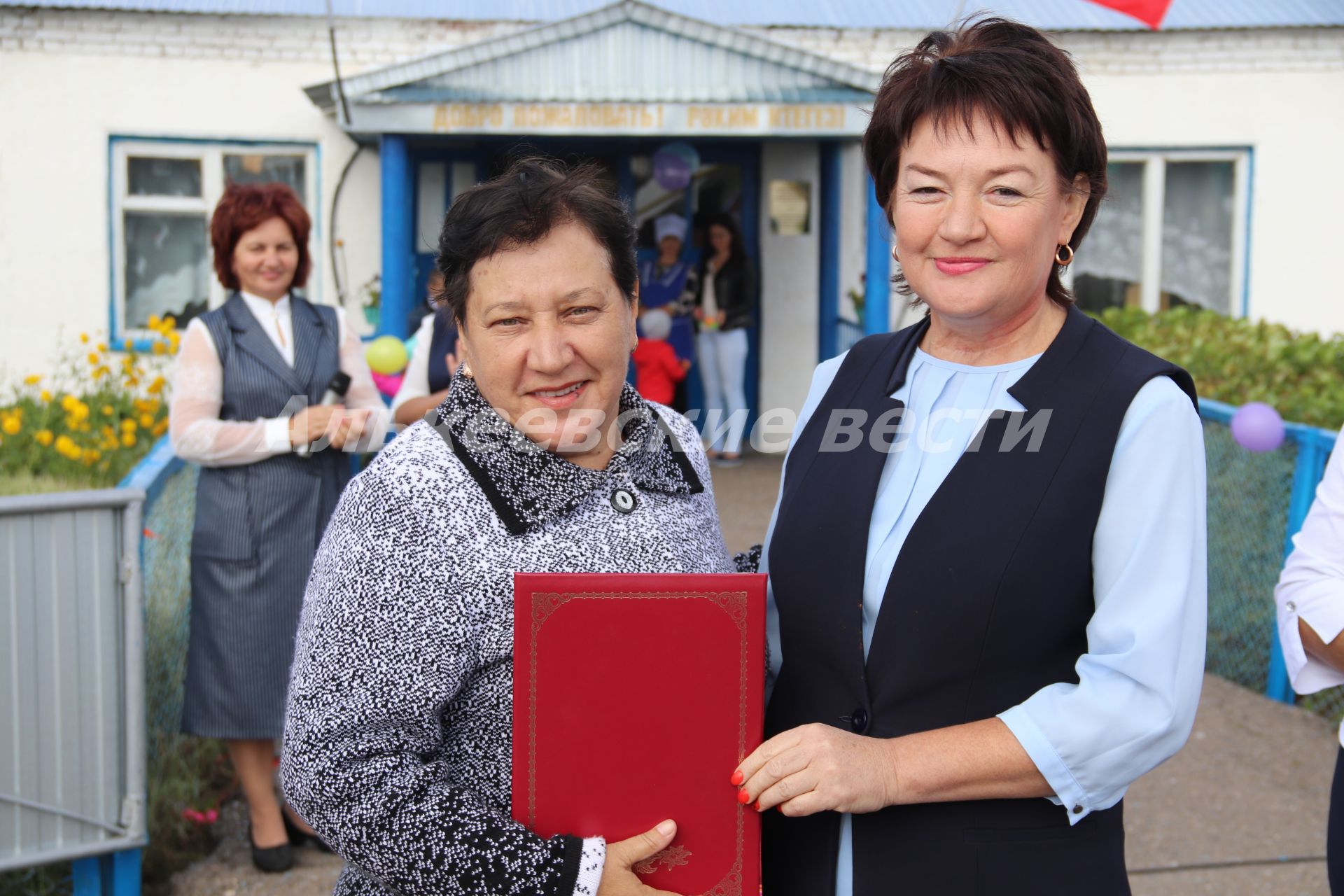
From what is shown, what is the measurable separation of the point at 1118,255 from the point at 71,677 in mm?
10427

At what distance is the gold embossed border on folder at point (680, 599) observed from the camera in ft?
5.19

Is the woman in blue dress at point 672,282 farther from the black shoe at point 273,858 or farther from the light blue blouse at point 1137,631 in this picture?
the light blue blouse at point 1137,631

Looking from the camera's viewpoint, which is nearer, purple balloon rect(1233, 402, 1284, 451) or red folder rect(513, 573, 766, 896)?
red folder rect(513, 573, 766, 896)

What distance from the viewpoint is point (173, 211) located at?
1027 cm

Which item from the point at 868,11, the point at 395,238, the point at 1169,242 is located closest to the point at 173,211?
the point at 395,238

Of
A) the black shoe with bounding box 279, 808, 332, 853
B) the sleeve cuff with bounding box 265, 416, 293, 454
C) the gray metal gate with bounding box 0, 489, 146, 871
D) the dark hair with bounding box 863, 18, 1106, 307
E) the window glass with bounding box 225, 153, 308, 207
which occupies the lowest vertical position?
the black shoe with bounding box 279, 808, 332, 853

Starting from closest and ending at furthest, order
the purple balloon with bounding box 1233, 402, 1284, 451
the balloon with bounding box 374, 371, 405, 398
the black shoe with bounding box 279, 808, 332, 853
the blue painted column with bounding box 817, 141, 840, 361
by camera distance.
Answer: the black shoe with bounding box 279, 808, 332, 853
the purple balloon with bounding box 1233, 402, 1284, 451
the balloon with bounding box 374, 371, 405, 398
the blue painted column with bounding box 817, 141, 840, 361

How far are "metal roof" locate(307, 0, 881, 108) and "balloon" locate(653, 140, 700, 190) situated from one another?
1221mm

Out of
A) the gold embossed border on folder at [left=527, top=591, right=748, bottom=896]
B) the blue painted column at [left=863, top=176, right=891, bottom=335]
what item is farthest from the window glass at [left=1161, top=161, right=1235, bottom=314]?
the gold embossed border on folder at [left=527, top=591, right=748, bottom=896]

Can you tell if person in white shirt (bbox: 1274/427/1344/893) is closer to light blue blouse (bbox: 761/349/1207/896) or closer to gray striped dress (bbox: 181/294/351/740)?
light blue blouse (bbox: 761/349/1207/896)

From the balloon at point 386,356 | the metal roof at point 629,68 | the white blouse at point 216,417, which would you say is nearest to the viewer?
the white blouse at point 216,417

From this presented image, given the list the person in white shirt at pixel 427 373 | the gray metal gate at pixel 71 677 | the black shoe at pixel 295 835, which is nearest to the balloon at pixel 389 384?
the person in white shirt at pixel 427 373

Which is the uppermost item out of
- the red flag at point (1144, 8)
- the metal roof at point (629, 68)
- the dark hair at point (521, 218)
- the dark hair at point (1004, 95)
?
the metal roof at point (629, 68)

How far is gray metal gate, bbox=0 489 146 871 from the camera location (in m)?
3.10
